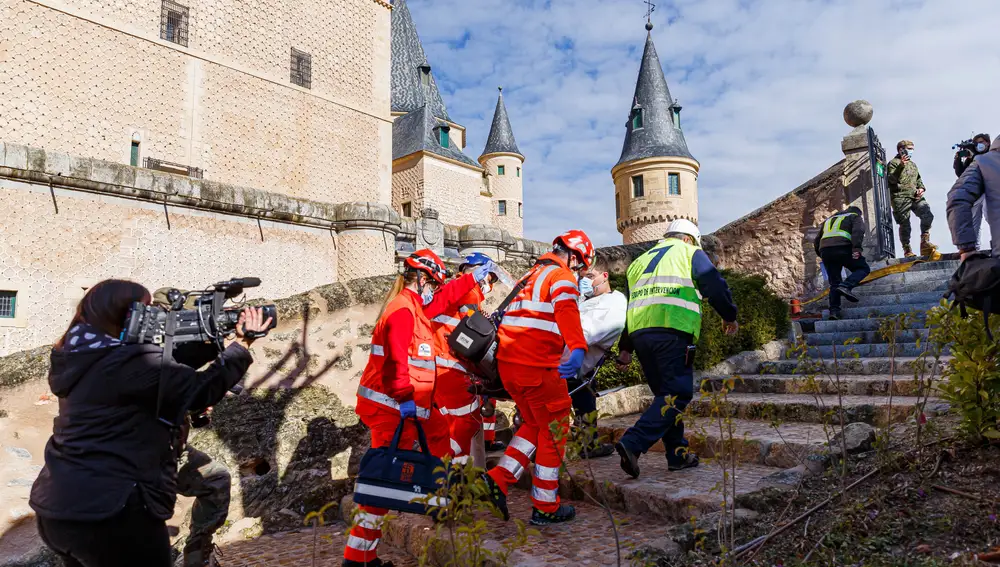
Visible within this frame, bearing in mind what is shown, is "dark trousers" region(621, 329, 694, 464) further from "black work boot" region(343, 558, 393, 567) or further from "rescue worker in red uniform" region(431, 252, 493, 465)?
"black work boot" region(343, 558, 393, 567)

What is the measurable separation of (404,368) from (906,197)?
11.0 m

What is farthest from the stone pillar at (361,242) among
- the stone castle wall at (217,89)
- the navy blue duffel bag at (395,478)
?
the navy blue duffel bag at (395,478)

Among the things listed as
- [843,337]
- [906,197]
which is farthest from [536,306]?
[906,197]

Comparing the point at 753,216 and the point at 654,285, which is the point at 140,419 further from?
the point at 753,216

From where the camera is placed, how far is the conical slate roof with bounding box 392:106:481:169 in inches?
1314

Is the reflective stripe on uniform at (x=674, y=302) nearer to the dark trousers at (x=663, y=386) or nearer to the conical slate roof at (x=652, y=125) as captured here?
the dark trousers at (x=663, y=386)

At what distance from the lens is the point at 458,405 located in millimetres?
4773

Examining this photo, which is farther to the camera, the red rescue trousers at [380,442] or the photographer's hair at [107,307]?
the red rescue trousers at [380,442]

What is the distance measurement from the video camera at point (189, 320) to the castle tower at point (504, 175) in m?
44.6

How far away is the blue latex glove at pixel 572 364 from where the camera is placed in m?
4.23

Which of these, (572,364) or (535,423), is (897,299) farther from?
(535,423)

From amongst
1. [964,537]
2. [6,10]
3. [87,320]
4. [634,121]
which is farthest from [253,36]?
[634,121]

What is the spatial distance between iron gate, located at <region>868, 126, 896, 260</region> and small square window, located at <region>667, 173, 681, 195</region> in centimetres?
2624

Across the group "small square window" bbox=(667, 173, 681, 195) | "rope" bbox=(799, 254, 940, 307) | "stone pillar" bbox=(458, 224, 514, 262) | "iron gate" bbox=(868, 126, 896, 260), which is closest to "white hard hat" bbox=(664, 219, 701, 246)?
"rope" bbox=(799, 254, 940, 307)
